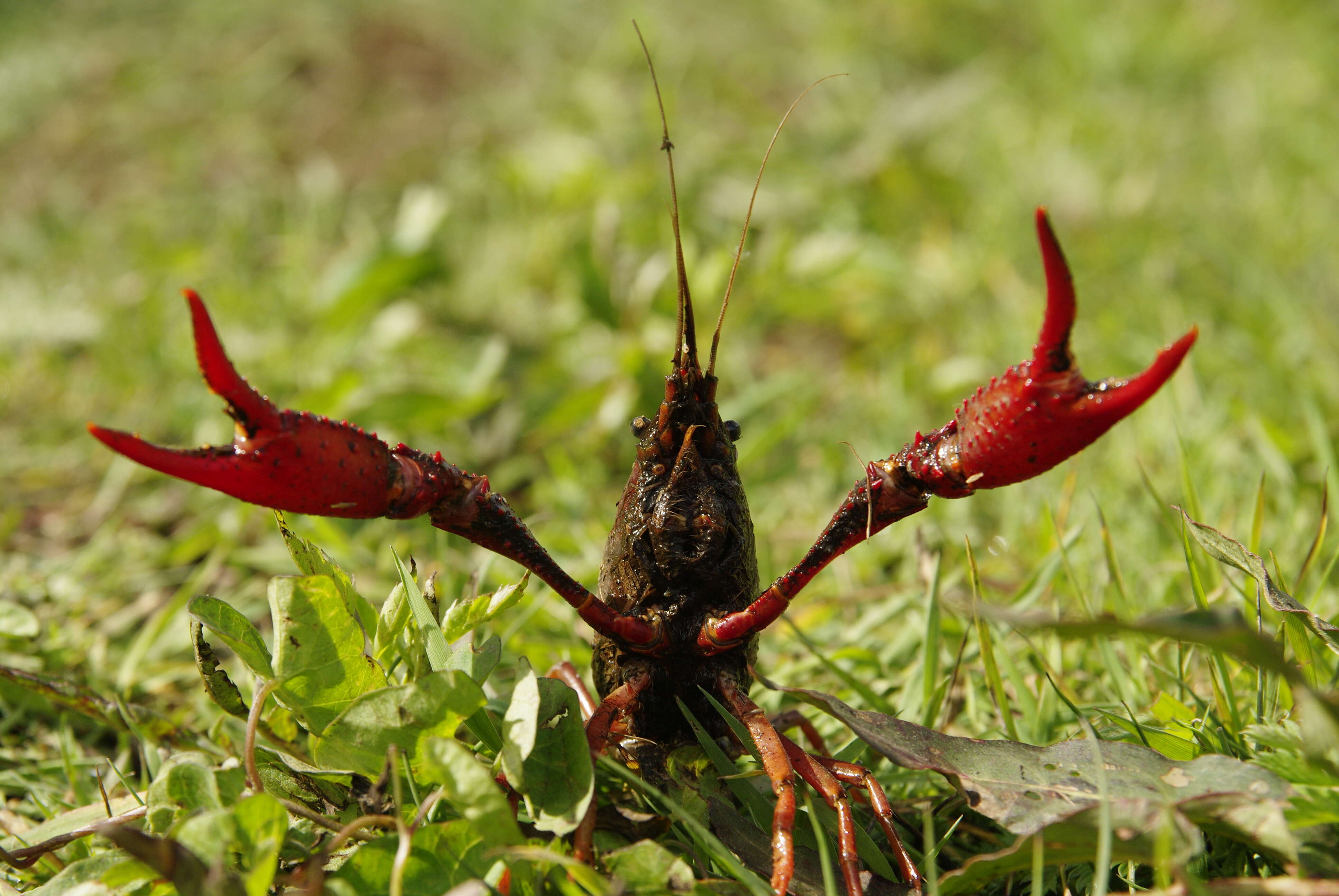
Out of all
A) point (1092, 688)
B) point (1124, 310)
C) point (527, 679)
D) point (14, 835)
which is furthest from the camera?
point (1124, 310)

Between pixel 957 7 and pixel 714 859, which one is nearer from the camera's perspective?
pixel 714 859

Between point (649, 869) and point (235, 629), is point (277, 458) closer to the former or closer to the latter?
point (235, 629)

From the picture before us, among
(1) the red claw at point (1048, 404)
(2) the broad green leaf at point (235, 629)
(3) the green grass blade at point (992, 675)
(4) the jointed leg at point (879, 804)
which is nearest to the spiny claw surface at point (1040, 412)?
(1) the red claw at point (1048, 404)

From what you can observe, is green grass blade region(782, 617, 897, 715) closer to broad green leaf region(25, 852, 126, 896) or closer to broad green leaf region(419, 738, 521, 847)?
broad green leaf region(419, 738, 521, 847)

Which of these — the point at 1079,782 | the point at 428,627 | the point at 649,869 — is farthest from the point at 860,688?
the point at 428,627

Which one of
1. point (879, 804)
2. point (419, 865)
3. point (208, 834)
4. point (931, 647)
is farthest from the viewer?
point (931, 647)

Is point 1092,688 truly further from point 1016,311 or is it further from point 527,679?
point 1016,311

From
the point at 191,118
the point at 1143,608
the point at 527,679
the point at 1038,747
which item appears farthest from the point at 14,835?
the point at 191,118
